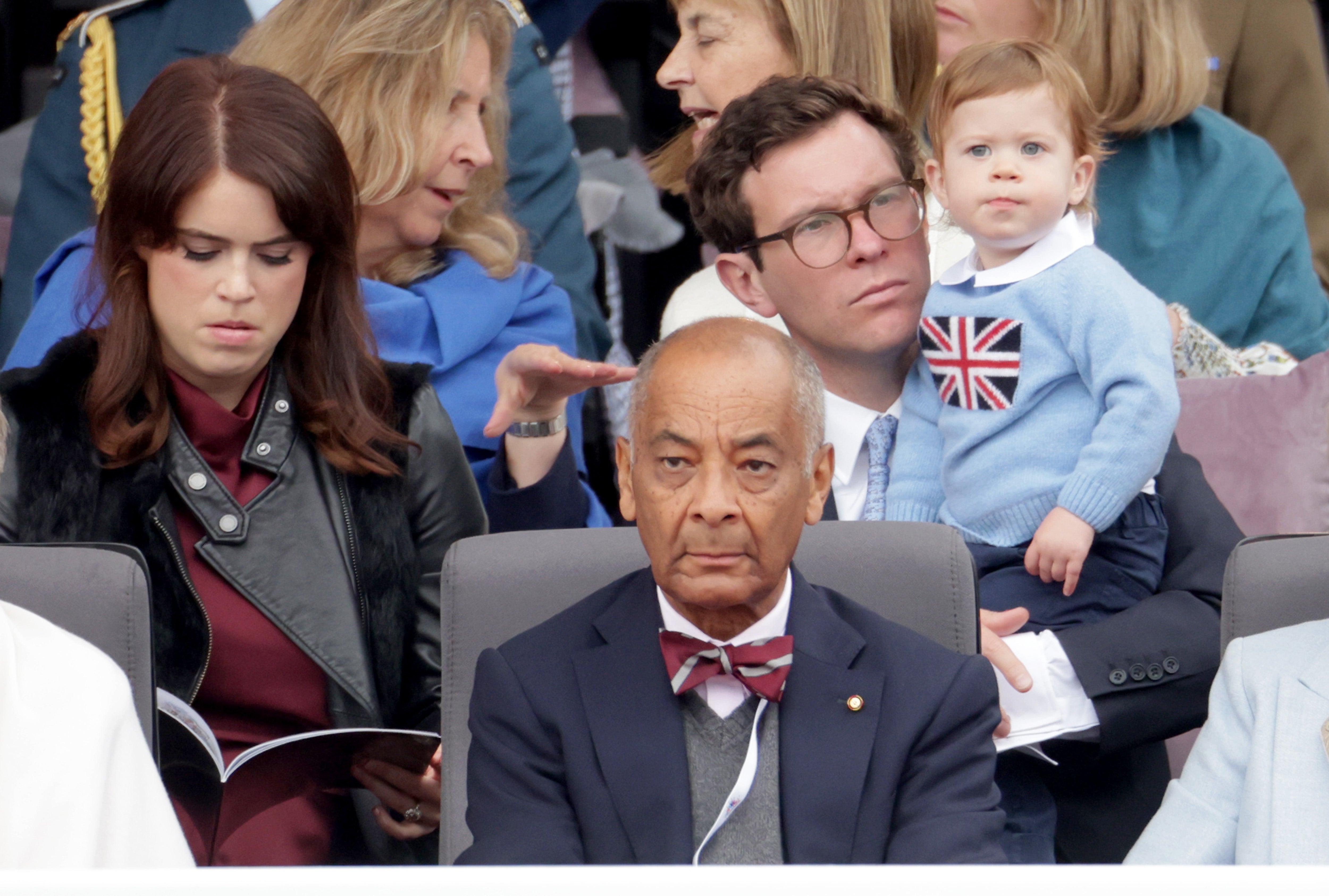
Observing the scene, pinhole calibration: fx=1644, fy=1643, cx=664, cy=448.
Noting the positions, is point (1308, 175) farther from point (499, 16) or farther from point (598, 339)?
point (499, 16)

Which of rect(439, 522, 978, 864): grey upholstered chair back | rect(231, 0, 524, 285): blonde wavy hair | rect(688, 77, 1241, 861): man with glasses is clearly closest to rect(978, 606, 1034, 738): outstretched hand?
rect(688, 77, 1241, 861): man with glasses

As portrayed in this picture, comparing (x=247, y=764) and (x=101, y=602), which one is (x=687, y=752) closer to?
(x=247, y=764)

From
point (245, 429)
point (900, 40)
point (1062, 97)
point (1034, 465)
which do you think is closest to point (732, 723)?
point (1034, 465)

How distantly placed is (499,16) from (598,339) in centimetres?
65

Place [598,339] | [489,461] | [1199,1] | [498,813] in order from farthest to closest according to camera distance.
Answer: [1199,1], [598,339], [489,461], [498,813]

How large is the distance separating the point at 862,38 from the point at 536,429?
2.61ft

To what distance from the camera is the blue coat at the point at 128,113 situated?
2816 mm

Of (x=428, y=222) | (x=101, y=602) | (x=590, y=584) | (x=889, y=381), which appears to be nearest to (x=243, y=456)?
(x=101, y=602)

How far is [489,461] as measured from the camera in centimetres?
249

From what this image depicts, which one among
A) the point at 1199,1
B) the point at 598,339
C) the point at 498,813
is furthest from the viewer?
the point at 1199,1

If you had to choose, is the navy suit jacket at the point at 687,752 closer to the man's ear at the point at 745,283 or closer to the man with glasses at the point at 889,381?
the man with glasses at the point at 889,381

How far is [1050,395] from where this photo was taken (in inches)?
81.6

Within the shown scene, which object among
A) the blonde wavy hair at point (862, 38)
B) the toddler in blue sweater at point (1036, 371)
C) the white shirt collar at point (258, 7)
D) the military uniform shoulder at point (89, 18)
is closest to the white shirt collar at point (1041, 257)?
the toddler in blue sweater at point (1036, 371)

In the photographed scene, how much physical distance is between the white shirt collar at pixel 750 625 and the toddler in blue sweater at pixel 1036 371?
49 cm
